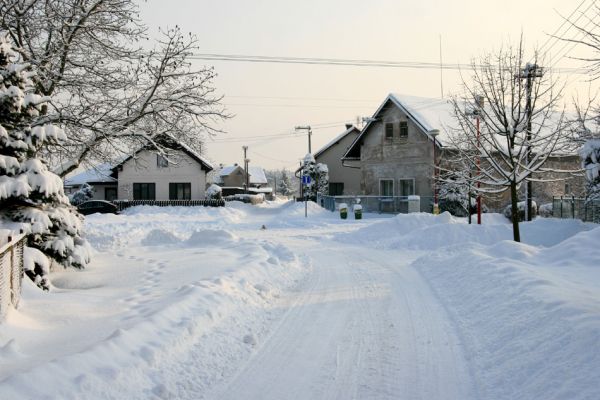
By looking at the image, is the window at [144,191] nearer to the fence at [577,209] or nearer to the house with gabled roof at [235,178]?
the fence at [577,209]

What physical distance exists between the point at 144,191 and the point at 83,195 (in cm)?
527

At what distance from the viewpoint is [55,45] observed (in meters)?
11.6

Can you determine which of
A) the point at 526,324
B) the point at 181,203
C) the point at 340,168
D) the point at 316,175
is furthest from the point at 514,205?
the point at 340,168

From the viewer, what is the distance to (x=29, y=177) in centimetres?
976

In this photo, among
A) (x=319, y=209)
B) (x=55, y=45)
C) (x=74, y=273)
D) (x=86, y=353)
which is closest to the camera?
(x=86, y=353)

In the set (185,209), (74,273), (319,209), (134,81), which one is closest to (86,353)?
(74,273)

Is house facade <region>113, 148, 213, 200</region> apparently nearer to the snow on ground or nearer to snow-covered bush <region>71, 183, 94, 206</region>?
snow-covered bush <region>71, 183, 94, 206</region>

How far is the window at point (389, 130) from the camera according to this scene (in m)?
36.1

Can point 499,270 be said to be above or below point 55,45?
below

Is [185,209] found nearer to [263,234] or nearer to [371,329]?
[263,234]

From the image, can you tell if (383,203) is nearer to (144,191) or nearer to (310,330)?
(144,191)

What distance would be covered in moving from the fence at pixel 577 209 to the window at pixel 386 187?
12431 mm

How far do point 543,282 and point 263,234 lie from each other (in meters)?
16.7

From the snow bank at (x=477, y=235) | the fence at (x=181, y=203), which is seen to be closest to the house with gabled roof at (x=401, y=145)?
the snow bank at (x=477, y=235)
